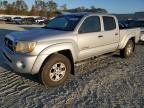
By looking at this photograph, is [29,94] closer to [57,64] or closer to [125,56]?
[57,64]

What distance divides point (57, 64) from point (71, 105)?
135 cm

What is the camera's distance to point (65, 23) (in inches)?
263

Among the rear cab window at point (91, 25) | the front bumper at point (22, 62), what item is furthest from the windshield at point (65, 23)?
the front bumper at point (22, 62)

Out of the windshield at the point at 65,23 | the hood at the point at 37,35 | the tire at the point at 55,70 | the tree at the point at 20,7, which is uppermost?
the tree at the point at 20,7

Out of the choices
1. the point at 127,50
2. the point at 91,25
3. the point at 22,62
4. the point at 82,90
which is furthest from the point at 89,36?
the point at 127,50

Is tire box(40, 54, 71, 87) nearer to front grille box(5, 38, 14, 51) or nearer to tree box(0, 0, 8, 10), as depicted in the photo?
front grille box(5, 38, 14, 51)

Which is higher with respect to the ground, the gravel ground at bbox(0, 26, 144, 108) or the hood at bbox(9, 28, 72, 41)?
the hood at bbox(9, 28, 72, 41)

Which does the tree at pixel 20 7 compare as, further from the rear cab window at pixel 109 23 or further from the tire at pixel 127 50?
the rear cab window at pixel 109 23

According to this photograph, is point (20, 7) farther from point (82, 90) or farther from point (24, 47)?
point (82, 90)

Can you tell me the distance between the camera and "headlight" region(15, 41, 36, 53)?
516cm

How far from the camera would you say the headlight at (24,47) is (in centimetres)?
516

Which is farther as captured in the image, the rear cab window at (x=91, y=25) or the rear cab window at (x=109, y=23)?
the rear cab window at (x=109, y=23)

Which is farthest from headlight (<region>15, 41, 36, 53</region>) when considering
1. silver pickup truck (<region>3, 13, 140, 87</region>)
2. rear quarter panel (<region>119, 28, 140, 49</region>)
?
rear quarter panel (<region>119, 28, 140, 49</region>)

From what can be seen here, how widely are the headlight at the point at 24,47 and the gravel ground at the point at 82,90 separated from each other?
911 millimetres
